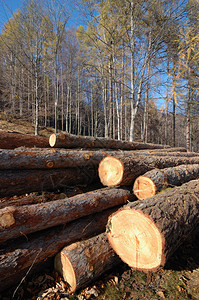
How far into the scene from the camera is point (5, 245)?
6.28 ft

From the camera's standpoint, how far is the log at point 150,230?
1755 millimetres

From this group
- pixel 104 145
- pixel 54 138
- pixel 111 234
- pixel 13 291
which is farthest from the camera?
pixel 104 145

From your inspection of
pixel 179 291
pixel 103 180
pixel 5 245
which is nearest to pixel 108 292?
pixel 179 291

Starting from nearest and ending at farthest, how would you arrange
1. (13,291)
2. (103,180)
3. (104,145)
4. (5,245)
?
(13,291) → (5,245) → (103,180) → (104,145)

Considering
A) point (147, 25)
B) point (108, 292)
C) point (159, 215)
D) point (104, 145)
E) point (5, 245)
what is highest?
point (147, 25)

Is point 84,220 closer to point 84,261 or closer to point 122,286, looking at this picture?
point 84,261

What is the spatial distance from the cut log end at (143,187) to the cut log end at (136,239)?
1015 mm

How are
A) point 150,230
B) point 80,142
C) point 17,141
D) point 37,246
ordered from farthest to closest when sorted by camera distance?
point 80,142 → point 17,141 → point 37,246 → point 150,230

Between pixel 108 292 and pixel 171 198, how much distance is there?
58.9 inches

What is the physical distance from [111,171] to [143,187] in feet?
2.26

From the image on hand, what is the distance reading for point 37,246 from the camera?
1.96 m

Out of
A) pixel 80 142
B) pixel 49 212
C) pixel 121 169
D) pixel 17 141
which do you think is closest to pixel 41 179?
pixel 49 212

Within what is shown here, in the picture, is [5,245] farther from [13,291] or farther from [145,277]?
[145,277]

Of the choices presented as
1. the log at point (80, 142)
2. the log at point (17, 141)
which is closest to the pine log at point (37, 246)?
the log at point (80, 142)
